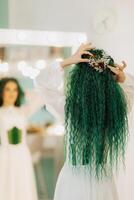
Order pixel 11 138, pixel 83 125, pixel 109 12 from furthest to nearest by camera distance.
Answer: pixel 109 12, pixel 11 138, pixel 83 125

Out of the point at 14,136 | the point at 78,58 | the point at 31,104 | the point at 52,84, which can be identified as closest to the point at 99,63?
the point at 78,58

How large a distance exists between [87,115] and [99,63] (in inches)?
8.5

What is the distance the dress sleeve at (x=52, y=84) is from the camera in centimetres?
153

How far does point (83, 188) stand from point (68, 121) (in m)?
0.28

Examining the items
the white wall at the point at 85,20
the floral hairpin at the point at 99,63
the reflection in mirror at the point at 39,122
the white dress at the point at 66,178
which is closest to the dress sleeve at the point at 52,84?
the white dress at the point at 66,178

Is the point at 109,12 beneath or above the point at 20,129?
above

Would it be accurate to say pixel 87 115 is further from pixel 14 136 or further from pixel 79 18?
pixel 79 18

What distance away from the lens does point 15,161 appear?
5.85 feet

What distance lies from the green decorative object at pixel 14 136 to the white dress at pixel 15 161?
0.01 m

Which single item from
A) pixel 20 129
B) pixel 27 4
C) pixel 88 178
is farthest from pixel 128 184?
pixel 27 4

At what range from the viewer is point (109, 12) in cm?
192

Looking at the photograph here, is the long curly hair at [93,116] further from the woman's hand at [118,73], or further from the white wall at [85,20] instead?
Answer: the white wall at [85,20]

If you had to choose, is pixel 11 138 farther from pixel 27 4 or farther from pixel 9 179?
pixel 27 4

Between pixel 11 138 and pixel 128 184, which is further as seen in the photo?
pixel 128 184
